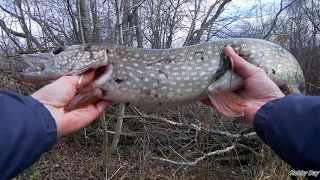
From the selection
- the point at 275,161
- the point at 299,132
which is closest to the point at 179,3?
the point at 275,161

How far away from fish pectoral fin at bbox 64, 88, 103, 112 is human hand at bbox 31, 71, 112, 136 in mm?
20

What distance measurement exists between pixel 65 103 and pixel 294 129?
117cm

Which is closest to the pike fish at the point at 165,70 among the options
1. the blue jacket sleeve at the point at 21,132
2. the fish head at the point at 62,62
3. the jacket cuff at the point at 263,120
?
the fish head at the point at 62,62

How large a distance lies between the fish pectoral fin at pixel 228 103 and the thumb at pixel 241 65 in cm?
14

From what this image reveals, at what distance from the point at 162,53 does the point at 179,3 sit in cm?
610

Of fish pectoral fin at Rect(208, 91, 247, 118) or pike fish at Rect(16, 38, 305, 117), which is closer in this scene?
fish pectoral fin at Rect(208, 91, 247, 118)

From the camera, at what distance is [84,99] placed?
1.88 meters

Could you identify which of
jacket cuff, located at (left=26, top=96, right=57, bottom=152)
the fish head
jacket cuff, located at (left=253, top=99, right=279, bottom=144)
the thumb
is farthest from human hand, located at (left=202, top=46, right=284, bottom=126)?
jacket cuff, located at (left=26, top=96, right=57, bottom=152)

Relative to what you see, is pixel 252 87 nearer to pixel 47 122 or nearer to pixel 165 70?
pixel 165 70

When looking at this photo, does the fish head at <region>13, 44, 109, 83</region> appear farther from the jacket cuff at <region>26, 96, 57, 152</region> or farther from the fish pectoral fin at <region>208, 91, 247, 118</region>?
the fish pectoral fin at <region>208, 91, 247, 118</region>

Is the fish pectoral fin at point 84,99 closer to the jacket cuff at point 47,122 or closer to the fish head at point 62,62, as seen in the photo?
the fish head at point 62,62

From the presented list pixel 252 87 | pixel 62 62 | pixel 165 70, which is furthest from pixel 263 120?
pixel 62 62

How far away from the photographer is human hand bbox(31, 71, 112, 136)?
164cm

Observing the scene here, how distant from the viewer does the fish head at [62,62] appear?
2006mm
